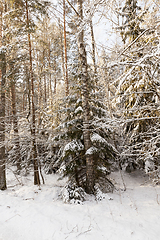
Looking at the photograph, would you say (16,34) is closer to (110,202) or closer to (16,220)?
(16,220)

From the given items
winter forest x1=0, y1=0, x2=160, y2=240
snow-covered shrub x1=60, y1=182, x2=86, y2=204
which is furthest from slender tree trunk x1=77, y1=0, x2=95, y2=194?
snow-covered shrub x1=60, y1=182, x2=86, y2=204

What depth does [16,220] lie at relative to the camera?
147 inches

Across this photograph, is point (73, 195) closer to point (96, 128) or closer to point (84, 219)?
point (84, 219)

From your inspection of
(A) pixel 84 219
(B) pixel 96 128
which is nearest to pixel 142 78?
(B) pixel 96 128

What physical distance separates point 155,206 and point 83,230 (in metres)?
2.56

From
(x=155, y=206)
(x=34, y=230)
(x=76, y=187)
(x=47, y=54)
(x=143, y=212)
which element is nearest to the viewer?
(x=34, y=230)

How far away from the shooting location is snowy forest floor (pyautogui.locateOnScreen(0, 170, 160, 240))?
3.21 m

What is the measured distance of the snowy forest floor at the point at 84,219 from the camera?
126 inches

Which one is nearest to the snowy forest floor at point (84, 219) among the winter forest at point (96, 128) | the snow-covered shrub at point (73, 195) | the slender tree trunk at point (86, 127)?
the winter forest at point (96, 128)

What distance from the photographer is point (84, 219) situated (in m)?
3.83

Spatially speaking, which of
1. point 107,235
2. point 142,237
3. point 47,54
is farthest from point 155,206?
point 47,54

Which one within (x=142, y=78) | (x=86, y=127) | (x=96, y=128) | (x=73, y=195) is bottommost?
(x=73, y=195)

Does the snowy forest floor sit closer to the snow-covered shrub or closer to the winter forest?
the winter forest

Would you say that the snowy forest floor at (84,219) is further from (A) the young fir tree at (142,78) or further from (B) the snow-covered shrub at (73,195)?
(A) the young fir tree at (142,78)
